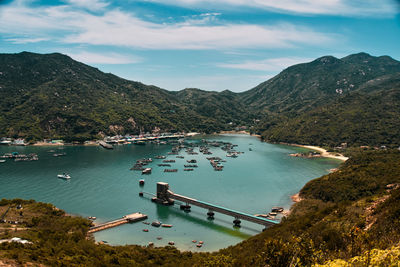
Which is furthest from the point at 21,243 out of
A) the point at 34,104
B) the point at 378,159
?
the point at 34,104

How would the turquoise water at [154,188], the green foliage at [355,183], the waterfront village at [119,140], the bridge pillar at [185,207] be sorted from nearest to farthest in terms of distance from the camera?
the turquoise water at [154,188], the green foliage at [355,183], the bridge pillar at [185,207], the waterfront village at [119,140]

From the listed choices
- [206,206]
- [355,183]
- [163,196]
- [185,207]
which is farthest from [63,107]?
[355,183]

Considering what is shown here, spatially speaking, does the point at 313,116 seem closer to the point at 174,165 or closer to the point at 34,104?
the point at 174,165

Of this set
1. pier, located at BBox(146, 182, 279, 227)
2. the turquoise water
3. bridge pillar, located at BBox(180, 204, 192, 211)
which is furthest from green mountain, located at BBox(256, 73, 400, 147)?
bridge pillar, located at BBox(180, 204, 192, 211)

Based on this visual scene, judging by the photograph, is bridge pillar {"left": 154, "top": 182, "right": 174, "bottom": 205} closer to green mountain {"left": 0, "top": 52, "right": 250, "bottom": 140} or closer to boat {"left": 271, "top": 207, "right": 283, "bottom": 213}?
boat {"left": 271, "top": 207, "right": 283, "bottom": 213}

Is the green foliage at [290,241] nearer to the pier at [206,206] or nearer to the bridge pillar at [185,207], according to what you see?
the pier at [206,206]

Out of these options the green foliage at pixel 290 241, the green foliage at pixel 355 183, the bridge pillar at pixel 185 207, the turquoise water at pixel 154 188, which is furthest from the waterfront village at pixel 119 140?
the green foliage at pixel 355 183
